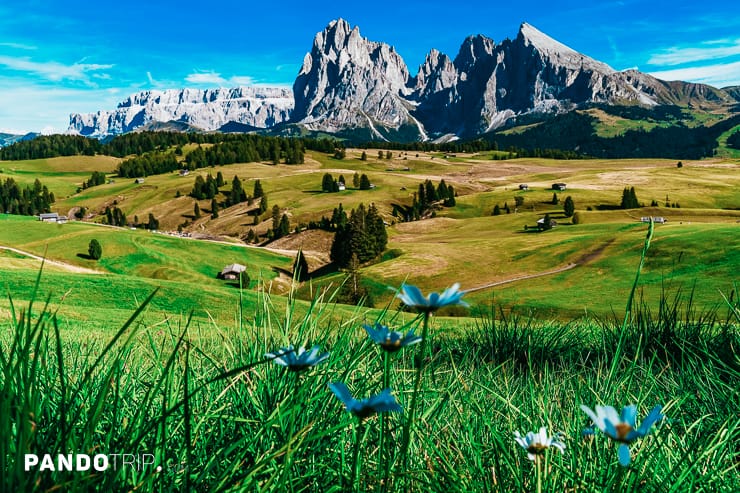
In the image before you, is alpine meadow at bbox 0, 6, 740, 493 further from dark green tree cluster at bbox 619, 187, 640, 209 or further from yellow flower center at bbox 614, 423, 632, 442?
dark green tree cluster at bbox 619, 187, 640, 209

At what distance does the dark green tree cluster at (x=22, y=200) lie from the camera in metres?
144

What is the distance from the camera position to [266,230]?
392 ft

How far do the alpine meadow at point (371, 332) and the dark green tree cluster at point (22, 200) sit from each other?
0.71 m

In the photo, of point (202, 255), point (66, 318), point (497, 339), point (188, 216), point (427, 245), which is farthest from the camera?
point (188, 216)

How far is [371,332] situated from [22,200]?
585 ft

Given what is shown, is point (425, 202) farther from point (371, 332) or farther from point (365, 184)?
point (371, 332)

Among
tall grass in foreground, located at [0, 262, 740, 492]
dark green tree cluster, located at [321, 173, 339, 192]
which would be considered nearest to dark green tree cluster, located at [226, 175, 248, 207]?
dark green tree cluster, located at [321, 173, 339, 192]

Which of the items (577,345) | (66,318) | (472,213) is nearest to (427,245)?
(472,213)

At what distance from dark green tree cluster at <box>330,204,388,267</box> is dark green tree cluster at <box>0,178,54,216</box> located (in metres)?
115

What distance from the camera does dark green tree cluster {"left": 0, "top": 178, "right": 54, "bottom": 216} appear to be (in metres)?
144

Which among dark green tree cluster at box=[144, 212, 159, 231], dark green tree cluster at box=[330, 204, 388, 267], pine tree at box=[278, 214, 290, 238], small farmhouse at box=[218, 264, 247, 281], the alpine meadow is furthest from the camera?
dark green tree cluster at box=[144, 212, 159, 231]

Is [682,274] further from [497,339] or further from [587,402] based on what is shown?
[587,402]

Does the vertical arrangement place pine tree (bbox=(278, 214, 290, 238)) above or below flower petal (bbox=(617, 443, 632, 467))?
below

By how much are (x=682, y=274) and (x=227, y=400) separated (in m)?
57.7
